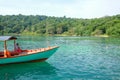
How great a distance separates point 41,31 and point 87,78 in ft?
582

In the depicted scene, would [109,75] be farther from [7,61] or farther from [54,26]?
[54,26]

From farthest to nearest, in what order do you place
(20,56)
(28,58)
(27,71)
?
1. (28,58)
2. (20,56)
3. (27,71)

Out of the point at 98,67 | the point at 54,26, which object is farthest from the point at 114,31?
the point at 98,67

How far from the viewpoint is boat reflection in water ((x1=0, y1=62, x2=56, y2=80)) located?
24500 mm

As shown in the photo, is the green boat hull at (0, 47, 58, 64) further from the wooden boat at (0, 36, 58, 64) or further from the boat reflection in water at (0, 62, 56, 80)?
the boat reflection in water at (0, 62, 56, 80)

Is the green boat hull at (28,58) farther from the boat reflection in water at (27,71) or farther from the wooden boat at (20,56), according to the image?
the boat reflection in water at (27,71)

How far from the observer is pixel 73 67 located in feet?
95.8

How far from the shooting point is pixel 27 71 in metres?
27.0

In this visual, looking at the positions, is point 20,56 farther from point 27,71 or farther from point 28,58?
point 27,71

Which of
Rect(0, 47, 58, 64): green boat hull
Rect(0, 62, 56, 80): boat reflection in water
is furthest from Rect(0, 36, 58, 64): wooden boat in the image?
Rect(0, 62, 56, 80): boat reflection in water

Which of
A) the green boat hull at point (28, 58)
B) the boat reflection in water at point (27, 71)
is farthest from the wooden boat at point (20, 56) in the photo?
the boat reflection in water at point (27, 71)

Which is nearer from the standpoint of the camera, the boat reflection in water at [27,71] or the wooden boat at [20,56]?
the boat reflection in water at [27,71]

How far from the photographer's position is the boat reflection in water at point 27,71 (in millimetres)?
24500

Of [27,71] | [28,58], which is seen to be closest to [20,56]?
[28,58]
